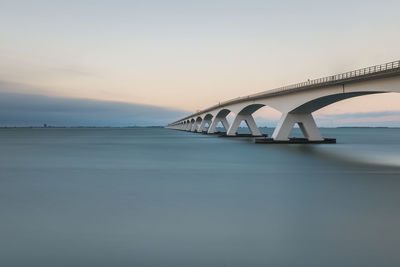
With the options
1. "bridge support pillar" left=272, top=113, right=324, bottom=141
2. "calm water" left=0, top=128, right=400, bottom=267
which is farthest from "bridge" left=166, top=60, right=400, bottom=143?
"calm water" left=0, top=128, right=400, bottom=267

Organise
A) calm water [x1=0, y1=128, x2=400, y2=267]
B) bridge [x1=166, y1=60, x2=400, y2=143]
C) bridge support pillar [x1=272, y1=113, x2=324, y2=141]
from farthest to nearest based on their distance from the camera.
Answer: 1. bridge support pillar [x1=272, y1=113, x2=324, y2=141]
2. bridge [x1=166, y1=60, x2=400, y2=143]
3. calm water [x1=0, y1=128, x2=400, y2=267]

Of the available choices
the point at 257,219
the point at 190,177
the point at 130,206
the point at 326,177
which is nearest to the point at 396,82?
the point at 326,177

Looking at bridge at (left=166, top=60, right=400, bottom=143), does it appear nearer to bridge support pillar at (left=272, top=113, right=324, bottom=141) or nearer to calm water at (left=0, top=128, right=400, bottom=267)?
bridge support pillar at (left=272, top=113, right=324, bottom=141)

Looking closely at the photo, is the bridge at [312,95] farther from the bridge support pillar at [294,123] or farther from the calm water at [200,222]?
the calm water at [200,222]

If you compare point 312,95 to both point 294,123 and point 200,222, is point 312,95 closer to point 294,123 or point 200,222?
point 294,123

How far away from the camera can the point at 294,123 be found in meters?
41.2

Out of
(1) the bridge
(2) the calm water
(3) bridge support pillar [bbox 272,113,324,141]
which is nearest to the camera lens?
(2) the calm water

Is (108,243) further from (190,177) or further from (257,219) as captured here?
(190,177)

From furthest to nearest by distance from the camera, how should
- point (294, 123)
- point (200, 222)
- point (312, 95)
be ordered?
point (294, 123) → point (312, 95) → point (200, 222)

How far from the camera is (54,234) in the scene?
6910mm

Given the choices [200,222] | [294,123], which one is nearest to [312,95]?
[294,123]

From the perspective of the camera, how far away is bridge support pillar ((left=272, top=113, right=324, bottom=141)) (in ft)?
135

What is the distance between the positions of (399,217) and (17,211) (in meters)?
11.4

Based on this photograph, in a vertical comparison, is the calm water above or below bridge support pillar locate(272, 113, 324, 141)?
below
